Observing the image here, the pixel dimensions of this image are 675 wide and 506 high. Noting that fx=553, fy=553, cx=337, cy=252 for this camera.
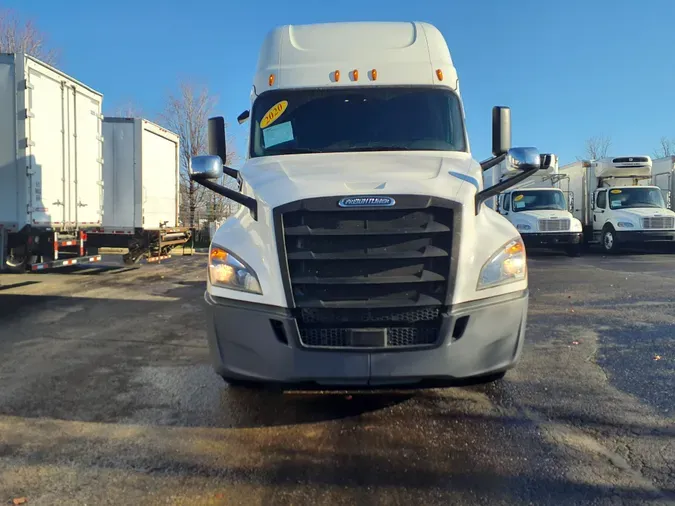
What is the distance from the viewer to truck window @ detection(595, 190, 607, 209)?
65.7 feet

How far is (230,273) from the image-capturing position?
3682mm

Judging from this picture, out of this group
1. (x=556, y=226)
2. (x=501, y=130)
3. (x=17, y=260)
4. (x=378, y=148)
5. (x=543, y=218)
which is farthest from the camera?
(x=543, y=218)

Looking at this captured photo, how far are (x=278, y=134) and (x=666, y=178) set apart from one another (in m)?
21.1

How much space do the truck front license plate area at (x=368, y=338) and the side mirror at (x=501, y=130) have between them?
8.99 feet

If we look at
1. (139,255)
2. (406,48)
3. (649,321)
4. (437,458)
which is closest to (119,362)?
(437,458)

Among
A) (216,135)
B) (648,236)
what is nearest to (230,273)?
(216,135)

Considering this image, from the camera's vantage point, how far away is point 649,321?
7.45 m

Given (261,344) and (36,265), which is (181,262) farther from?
(261,344)

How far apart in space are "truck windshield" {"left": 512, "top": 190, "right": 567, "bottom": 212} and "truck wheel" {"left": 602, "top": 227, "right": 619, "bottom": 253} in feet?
6.19

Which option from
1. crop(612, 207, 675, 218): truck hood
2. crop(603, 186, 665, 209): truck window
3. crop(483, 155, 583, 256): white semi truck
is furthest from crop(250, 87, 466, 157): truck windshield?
crop(603, 186, 665, 209): truck window

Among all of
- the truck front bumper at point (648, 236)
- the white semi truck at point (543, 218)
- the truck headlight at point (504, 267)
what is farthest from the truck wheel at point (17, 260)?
the truck front bumper at point (648, 236)

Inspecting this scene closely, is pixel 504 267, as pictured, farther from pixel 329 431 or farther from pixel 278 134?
pixel 278 134

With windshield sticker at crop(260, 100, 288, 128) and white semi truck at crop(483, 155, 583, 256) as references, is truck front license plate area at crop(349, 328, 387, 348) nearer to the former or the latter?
windshield sticker at crop(260, 100, 288, 128)

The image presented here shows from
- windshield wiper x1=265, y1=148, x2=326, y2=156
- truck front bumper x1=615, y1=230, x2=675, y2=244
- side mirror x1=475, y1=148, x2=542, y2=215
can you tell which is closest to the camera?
side mirror x1=475, y1=148, x2=542, y2=215
